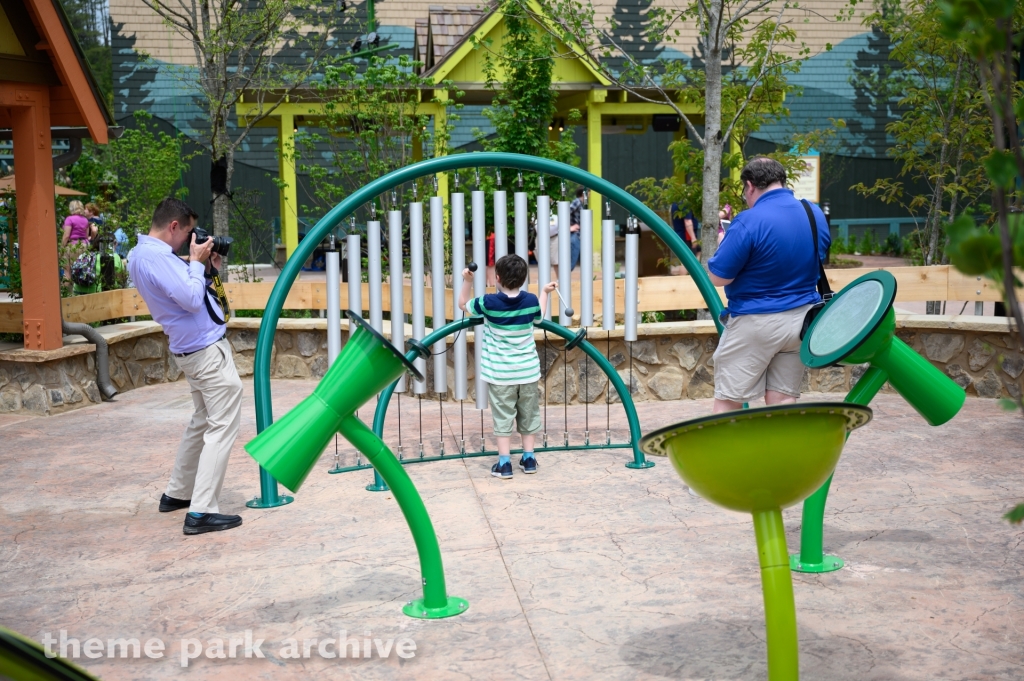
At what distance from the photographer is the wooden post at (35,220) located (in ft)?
26.4

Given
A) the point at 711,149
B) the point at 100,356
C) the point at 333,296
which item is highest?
A: the point at 711,149

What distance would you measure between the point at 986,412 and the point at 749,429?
17.9 feet

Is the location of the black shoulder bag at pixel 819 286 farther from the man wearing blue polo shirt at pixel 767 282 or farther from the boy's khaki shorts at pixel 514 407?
the boy's khaki shorts at pixel 514 407

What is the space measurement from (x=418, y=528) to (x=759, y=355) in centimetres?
201

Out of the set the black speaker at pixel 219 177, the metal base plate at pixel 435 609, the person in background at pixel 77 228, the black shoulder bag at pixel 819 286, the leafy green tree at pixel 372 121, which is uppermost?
the leafy green tree at pixel 372 121

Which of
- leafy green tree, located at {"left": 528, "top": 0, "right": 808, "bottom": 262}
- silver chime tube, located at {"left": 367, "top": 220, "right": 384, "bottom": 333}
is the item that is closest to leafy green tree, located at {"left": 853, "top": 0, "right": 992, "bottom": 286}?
leafy green tree, located at {"left": 528, "top": 0, "right": 808, "bottom": 262}

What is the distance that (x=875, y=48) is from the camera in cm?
2372

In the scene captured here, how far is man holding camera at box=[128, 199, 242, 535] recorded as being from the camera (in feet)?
16.2

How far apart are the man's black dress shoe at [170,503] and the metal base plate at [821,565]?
3205 millimetres

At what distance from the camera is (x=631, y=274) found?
257 inches

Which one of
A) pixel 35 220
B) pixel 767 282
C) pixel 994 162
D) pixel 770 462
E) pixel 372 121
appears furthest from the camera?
pixel 372 121

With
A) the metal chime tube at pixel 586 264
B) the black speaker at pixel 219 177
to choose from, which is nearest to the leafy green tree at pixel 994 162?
the metal chime tube at pixel 586 264

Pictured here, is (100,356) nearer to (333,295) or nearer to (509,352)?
(333,295)

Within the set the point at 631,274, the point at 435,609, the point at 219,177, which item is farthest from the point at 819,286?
the point at 219,177
